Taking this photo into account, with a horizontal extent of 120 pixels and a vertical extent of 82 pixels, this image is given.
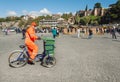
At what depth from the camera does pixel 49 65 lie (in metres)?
9.27

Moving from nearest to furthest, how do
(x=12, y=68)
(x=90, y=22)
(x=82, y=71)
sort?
(x=82, y=71) → (x=12, y=68) → (x=90, y=22)

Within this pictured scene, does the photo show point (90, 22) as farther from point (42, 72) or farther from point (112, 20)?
point (42, 72)

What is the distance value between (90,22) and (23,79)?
481 ft

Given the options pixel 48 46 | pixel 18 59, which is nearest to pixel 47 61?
pixel 48 46

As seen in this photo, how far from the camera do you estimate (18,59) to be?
29.9ft

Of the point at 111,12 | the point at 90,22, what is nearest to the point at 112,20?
the point at 111,12

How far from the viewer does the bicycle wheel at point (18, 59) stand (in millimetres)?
9125

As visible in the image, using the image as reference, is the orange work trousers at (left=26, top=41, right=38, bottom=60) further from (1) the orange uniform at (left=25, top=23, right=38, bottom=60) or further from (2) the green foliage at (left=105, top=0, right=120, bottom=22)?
(2) the green foliage at (left=105, top=0, right=120, bottom=22)

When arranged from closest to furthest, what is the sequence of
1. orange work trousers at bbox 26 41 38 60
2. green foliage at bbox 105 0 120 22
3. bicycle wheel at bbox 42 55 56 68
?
orange work trousers at bbox 26 41 38 60 → bicycle wheel at bbox 42 55 56 68 → green foliage at bbox 105 0 120 22

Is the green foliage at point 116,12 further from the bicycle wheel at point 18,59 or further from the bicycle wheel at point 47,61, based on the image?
the bicycle wheel at point 18,59

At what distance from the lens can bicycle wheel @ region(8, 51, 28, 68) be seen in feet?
29.9

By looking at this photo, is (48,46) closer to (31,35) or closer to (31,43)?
(31,43)

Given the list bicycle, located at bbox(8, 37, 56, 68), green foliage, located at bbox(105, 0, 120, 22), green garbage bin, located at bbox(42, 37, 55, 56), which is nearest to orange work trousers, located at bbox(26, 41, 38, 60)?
bicycle, located at bbox(8, 37, 56, 68)

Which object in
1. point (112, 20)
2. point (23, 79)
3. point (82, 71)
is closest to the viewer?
point (23, 79)
